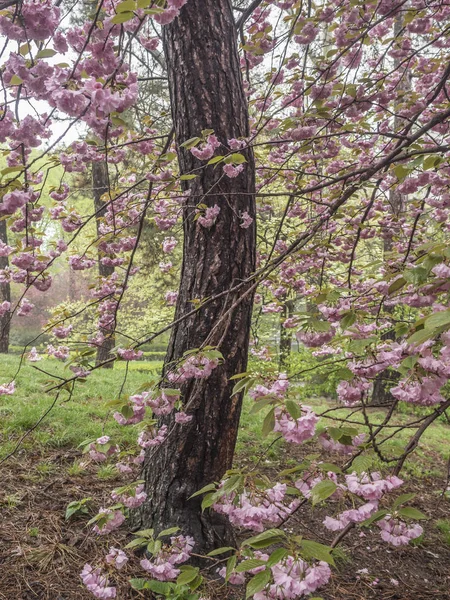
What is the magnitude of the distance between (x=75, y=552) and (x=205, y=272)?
1648mm

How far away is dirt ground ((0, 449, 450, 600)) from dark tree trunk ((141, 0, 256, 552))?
A: 41 centimetres

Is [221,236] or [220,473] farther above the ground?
[221,236]

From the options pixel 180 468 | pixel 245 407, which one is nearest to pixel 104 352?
pixel 245 407

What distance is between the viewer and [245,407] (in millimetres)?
6273

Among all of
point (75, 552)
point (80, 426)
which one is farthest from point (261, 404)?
point (80, 426)

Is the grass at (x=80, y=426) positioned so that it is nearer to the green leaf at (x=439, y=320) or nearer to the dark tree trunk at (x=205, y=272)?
the dark tree trunk at (x=205, y=272)

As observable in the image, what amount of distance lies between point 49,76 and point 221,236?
3.95 feet

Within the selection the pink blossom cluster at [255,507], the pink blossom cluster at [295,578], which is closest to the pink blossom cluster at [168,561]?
the pink blossom cluster at [255,507]

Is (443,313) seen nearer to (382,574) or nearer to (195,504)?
(195,504)

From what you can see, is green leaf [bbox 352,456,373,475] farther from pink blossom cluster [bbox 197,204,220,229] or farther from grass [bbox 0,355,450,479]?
pink blossom cluster [bbox 197,204,220,229]

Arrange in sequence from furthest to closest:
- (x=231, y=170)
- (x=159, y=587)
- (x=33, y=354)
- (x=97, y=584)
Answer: (x=33, y=354), (x=231, y=170), (x=159, y=587), (x=97, y=584)

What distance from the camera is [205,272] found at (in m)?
2.36

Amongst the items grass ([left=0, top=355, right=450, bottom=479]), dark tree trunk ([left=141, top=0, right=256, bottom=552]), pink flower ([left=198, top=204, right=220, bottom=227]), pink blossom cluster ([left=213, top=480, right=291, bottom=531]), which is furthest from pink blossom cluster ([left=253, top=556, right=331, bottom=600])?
pink flower ([left=198, top=204, right=220, bottom=227])

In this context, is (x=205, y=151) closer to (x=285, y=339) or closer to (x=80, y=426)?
(x=80, y=426)
